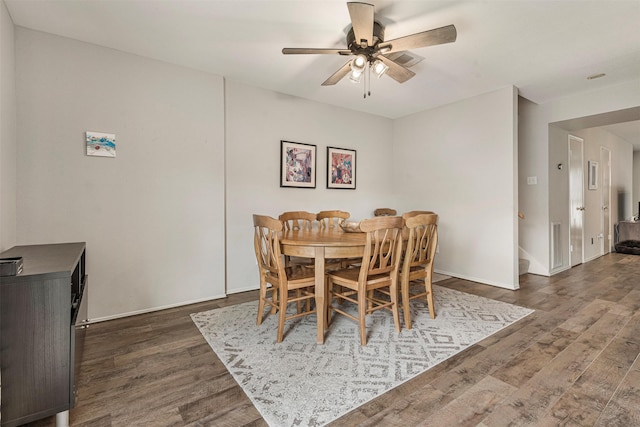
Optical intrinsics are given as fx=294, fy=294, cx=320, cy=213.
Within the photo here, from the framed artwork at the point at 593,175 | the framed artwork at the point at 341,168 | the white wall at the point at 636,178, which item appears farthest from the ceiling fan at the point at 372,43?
the white wall at the point at 636,178

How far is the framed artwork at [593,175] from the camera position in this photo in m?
5.34

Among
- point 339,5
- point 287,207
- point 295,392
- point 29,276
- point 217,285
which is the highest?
point 339,5

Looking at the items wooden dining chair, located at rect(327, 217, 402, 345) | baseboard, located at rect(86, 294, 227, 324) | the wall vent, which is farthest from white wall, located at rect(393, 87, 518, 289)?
baseboard, located at rect(86, 294, 227, 324)

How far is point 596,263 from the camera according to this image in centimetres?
501

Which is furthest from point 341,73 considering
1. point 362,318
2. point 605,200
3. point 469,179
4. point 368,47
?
point 605,200

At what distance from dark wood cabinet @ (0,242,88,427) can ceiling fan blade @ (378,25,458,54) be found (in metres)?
2.42

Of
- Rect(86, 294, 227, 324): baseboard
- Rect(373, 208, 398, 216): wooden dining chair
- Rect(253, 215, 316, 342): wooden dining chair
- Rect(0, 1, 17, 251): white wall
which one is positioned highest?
Rect(0, 1, 17, 251): white wall

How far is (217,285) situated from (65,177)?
1.69m

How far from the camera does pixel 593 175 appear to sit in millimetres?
5441

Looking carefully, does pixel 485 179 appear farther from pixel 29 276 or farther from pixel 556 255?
pixel 29 276

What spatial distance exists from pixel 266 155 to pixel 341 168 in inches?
48.7

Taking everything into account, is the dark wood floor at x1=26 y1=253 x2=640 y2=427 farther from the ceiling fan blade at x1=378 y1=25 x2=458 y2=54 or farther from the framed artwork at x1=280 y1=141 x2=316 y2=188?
the ceiling fan blade at x1=378 y1=25 x2=458 y2=54

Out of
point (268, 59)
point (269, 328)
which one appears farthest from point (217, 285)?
point (268, 59)

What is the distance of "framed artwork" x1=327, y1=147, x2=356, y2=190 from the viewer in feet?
14.0
